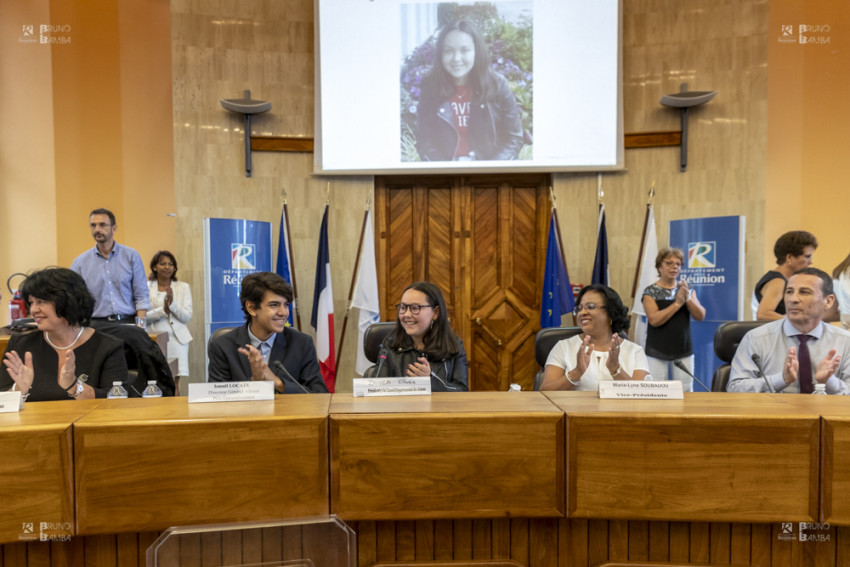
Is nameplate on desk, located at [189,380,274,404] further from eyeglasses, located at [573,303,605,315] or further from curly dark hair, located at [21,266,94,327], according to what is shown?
eyeglasses, located at [573,303,605,315]

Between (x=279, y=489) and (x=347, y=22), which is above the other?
(x=347, y=22)

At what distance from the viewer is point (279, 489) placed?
1.36 m

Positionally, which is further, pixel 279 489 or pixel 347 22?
pixel 347 22

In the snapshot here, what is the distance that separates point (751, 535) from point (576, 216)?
13.5 feet

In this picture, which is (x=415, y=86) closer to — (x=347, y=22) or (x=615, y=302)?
(x=347, y=22)

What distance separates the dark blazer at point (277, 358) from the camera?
2373 millimetres

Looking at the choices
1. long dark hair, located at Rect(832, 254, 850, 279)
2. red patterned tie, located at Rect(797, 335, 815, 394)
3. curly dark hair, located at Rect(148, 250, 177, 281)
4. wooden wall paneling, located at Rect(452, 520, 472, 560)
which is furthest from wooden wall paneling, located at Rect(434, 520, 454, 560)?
curly dark hair, located at Rect(148, 250, 177, 281)

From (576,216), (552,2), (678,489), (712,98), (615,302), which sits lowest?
(678,489)

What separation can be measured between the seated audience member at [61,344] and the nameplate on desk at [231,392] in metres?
0.66

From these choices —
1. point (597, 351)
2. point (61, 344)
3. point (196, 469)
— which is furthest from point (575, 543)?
point (61, 344)

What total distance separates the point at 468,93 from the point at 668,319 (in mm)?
2822

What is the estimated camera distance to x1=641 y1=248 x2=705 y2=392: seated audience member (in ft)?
11.7

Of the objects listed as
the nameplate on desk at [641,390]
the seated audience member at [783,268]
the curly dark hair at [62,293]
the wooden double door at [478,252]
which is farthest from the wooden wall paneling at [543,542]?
the wooden double door at [478,252]

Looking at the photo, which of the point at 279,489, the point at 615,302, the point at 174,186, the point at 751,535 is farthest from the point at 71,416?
the point at 174,186
